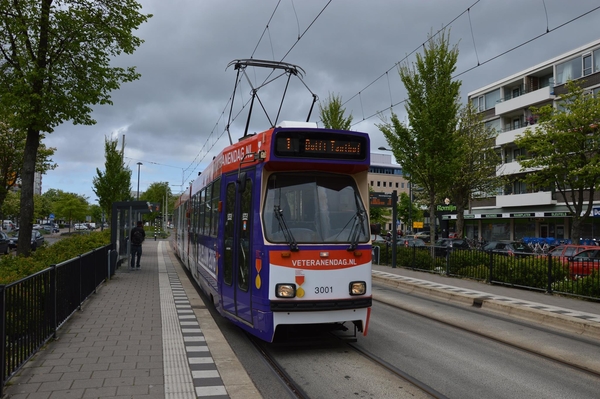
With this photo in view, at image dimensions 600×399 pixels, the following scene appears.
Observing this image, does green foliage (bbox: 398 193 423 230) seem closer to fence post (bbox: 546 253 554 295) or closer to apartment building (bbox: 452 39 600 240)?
apartment building (bbox: 452 39 600 240)

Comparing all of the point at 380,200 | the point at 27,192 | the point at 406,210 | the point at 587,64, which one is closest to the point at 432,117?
the point at 380,200

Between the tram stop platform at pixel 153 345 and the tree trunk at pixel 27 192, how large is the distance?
9.17 ft

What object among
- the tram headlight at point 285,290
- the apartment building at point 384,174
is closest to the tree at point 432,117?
the tram headlight at point 285,290

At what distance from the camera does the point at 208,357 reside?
7.01m

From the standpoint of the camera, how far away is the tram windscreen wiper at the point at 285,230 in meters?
7.01

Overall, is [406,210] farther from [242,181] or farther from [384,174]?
[242,181]

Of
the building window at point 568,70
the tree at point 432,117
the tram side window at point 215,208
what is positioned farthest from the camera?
the building window at point 568,70

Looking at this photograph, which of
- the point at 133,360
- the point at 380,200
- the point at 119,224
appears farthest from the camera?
the point at 380,200

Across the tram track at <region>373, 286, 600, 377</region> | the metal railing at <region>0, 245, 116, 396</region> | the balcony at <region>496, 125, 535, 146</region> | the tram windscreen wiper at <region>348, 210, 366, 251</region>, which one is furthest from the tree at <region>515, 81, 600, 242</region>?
the metal railing at <region>0, 245, 116, 396</region>

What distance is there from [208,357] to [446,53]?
18.8m

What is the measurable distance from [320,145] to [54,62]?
10362 mm

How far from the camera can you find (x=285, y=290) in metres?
6.90

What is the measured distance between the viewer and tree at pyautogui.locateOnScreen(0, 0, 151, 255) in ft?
45.2

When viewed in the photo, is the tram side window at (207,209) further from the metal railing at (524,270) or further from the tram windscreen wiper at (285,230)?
the metal railing at (524,270)
